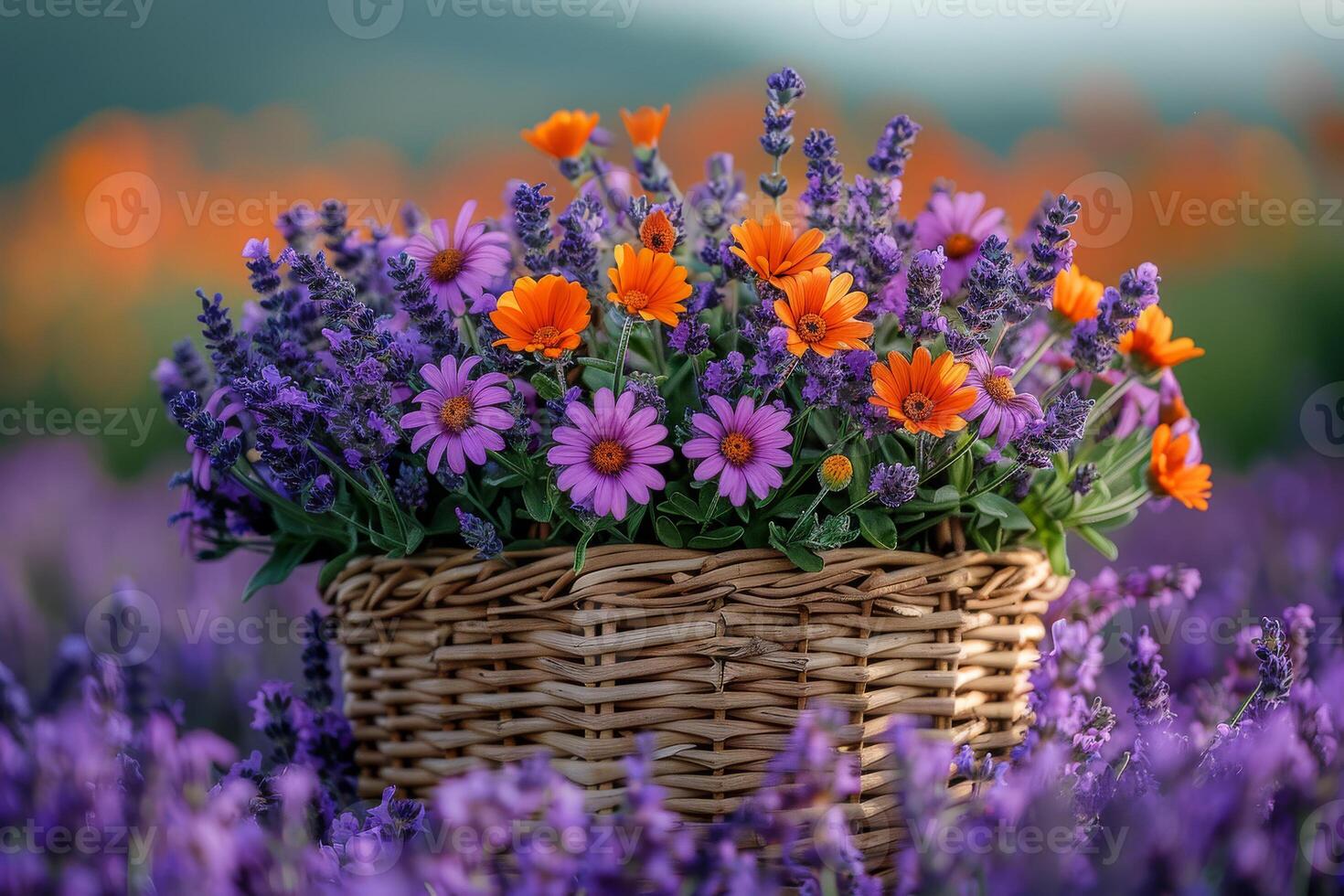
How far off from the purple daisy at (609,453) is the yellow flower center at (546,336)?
0.15ft

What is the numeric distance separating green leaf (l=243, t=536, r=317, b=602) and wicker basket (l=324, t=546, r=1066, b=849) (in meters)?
0.11

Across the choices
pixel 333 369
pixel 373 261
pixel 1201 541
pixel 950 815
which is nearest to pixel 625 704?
pixel 950 815

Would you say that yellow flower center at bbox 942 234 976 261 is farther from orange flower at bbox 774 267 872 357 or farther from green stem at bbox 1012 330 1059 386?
orange flower at bbox 774 267 872 357

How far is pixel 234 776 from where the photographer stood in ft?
2.98

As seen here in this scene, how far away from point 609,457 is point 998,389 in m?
0.31

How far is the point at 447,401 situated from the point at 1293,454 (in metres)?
1.87

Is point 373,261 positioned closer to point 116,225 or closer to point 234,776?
point 234,776

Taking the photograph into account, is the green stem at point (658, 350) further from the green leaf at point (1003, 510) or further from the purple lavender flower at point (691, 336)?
the green leaf at point (1003, 510)

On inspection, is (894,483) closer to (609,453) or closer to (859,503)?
(859,503)

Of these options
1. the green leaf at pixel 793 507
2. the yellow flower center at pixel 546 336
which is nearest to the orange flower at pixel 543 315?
the yellow flower center at pixel 546 336

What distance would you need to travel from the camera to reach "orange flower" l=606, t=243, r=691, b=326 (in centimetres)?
75

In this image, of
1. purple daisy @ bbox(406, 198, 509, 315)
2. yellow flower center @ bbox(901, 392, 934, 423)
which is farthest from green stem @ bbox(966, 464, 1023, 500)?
purple daisy @ bbox(406, 198, 509, 315)

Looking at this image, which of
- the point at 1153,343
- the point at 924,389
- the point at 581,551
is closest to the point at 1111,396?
the point at 1153,343

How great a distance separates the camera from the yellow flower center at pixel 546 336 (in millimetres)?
759
